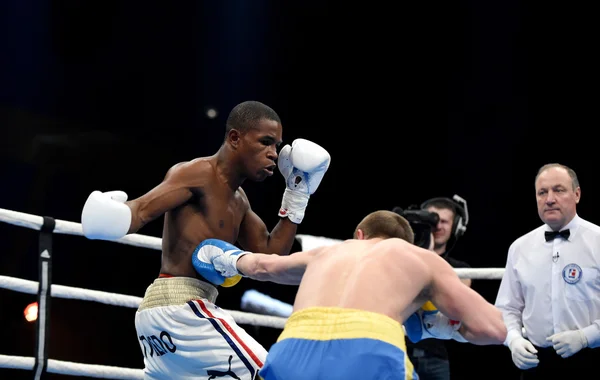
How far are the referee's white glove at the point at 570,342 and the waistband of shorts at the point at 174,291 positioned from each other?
5.11 feet

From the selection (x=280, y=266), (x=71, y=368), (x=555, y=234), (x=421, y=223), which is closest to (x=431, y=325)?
(x=280, y=266)

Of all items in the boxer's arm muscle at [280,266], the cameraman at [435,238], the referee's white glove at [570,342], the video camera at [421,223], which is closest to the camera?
the boxer's arm muscle at [280,266]

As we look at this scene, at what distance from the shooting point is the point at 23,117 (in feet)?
22.0

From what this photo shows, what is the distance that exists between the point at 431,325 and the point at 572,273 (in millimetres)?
1383

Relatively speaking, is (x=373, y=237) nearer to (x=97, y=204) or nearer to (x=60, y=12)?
(x=97, y=204)

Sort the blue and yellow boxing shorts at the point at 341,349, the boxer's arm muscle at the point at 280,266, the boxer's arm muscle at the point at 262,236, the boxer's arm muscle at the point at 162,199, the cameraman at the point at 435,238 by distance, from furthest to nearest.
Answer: the cameraman at the point at 435,238 → the boxer's arm muscle at the point at 262,236 → the boxer's arm muscle at the point at 162,199 → the boxer's arm muscle at the point at 280,266 → the blue and yellow boxing shorts at the point at 341,349

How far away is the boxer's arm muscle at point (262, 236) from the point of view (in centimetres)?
291

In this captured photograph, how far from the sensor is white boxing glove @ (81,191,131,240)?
2.31m

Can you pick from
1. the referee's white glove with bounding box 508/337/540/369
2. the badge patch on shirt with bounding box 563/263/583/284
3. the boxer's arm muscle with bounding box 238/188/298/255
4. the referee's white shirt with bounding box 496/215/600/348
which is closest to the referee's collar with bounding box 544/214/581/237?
the referee's white shirt with bounding box 496/215/600/348

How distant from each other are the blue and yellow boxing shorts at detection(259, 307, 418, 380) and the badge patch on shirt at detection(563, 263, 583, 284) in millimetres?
1553

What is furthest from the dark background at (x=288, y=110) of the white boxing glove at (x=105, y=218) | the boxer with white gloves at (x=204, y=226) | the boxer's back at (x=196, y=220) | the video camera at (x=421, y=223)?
the white boxing glove at (x=105, y=218)

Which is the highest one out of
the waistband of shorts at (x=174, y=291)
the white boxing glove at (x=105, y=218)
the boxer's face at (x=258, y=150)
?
the boxer's face at (x=258, y=150)

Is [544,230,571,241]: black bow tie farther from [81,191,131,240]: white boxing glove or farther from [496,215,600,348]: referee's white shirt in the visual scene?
[81,191,131,240]: white boxing glove

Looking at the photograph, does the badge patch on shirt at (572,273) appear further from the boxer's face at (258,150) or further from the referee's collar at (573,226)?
the boxer's face at (258,150)
